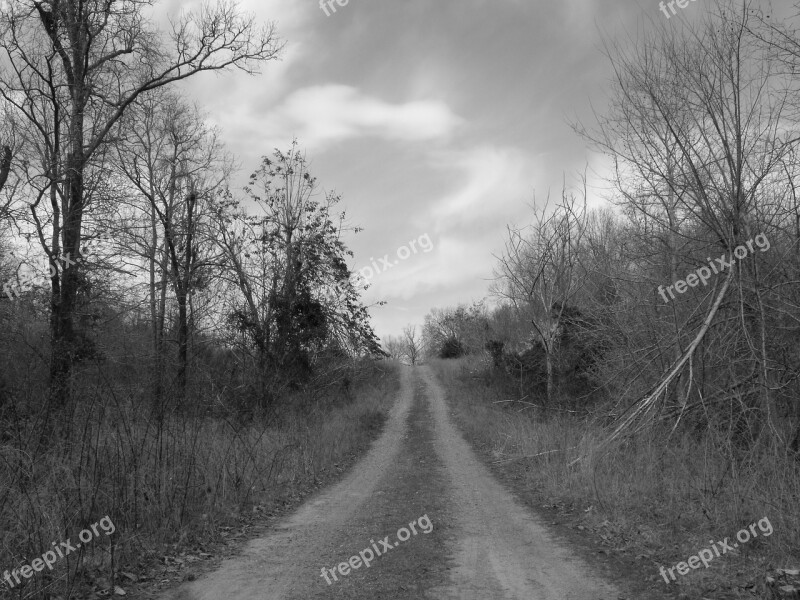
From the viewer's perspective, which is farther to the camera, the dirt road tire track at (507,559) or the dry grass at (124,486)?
the dry grass at (124,486)

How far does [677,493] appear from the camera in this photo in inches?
327

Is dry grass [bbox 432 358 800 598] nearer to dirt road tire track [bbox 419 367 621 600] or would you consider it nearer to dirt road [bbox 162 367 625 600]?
dirt road tire track [bbox 419 367 621 600]

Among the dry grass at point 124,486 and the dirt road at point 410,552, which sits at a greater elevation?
the dry grass at point 124,486

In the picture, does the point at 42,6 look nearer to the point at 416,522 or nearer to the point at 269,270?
the point at 269,270

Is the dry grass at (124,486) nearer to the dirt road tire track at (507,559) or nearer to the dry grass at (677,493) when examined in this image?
the dirt road tire track at (507,559)

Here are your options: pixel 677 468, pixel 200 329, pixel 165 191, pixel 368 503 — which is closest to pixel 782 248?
pixel 677 468

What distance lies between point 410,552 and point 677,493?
379 cm

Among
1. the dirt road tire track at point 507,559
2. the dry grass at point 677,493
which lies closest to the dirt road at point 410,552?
the dirt road tire track at point 507,559

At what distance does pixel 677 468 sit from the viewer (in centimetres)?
956

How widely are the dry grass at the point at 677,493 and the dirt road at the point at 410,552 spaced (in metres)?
0.81

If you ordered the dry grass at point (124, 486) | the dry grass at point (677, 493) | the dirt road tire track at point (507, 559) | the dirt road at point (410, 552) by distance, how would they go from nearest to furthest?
the dirt road tire track at point (507, 559) < the dirt road at point (410, 552) < the dry grass at point (677, 493) < the dry grass at point (124, 486)

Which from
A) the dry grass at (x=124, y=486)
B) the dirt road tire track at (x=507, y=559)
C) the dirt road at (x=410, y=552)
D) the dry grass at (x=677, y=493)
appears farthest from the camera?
the dry grass at (x=124, y=486)

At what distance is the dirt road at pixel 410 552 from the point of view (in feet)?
18.6

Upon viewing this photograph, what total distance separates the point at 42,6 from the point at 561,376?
16544 mm
